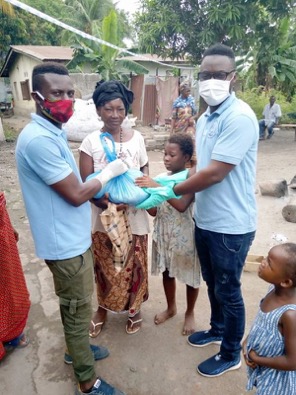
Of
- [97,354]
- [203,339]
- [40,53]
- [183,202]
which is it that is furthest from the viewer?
[40,53]

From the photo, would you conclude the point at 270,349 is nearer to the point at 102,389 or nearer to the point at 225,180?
the point at 225,180

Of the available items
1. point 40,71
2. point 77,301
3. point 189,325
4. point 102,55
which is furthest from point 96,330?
point 102,55

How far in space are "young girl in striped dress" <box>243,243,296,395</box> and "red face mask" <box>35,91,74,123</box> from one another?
1.17m

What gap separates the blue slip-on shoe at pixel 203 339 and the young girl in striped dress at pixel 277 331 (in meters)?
0.83

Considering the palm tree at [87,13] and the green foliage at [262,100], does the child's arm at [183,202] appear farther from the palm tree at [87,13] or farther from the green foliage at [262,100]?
the palm tree at [87,13]

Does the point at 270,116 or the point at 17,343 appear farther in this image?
the point at 270,116

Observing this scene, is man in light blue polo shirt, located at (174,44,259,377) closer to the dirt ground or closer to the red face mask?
the dirt ground

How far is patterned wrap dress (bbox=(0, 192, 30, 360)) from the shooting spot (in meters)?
2.11

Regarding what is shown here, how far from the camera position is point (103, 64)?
462 inches

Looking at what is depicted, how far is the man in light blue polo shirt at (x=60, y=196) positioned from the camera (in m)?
1.53

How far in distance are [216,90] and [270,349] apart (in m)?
1.30

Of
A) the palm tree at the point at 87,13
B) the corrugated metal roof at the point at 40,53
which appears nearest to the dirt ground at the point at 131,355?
the corrugated metal roof at the point at 40,53

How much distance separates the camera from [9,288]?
2176mm

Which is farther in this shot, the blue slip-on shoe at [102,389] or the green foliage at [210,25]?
the green foliage at [210,25]
